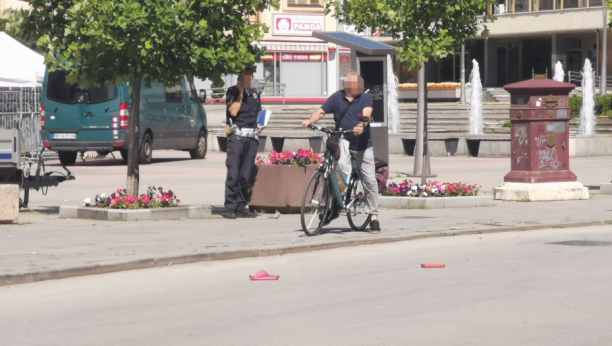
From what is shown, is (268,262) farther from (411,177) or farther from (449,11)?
(411,177)

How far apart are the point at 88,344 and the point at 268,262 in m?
3.73

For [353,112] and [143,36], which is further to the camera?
[143,36]

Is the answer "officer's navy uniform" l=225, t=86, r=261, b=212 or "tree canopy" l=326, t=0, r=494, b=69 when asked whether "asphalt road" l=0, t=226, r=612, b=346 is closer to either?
"officer's navy uniform" l=225, t=86, r=261, b=212

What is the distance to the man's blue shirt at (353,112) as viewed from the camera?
11719mm

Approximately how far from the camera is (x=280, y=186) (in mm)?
14133

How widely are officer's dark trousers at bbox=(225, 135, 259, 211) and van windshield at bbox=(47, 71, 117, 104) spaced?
12.3 meters

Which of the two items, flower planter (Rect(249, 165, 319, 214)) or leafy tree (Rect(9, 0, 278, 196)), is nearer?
leafy tree (Rect(9, 0, 278, 196))

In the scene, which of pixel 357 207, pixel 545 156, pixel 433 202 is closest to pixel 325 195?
pixel 357 207

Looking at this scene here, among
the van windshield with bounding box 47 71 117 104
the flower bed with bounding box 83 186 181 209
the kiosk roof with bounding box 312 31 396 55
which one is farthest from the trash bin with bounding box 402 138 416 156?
the flower bed with bounding box 83 186 181 209

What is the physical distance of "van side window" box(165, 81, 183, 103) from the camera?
91.3 ft

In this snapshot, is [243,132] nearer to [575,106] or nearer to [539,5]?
[575,106]

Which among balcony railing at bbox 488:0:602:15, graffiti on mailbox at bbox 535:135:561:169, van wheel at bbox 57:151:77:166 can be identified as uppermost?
balcony railing at bbox 488:0:602:15

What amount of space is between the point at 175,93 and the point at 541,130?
13.1 metres

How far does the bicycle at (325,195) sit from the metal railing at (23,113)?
58.2 ft
